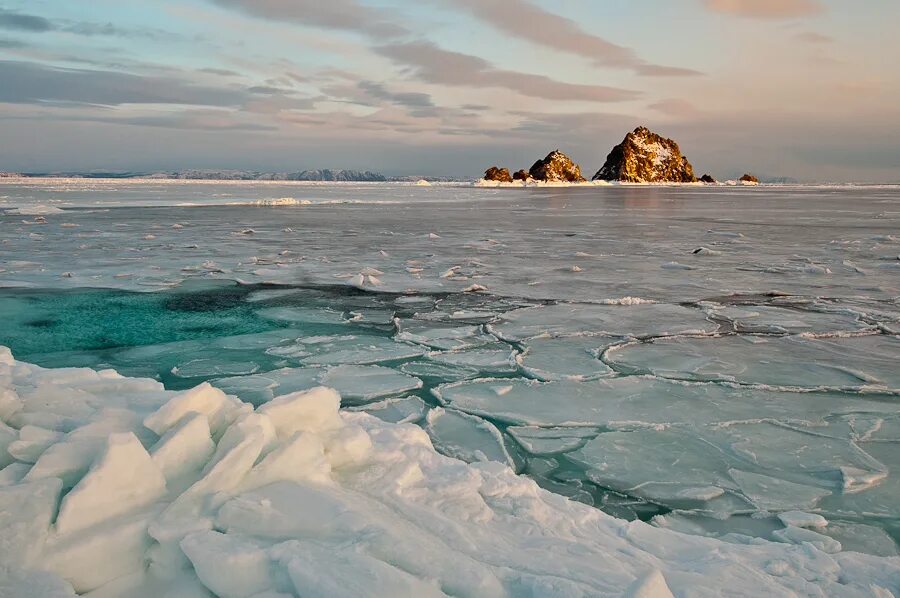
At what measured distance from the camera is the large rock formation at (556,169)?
277ft

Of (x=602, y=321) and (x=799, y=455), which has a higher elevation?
(x=602, y=321)

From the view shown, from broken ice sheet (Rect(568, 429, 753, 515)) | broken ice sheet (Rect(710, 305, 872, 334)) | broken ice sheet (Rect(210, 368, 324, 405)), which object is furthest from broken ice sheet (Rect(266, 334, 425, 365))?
broken ice sheet (Rect(710, 305, 872, 334))

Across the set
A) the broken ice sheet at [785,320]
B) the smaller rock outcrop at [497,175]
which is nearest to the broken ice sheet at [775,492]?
the broken ice sheet at [785,320]

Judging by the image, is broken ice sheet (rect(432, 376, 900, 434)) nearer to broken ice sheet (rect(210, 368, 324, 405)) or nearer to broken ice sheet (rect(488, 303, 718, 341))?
broken ice sheet (rect(210, 368, 324, 405))

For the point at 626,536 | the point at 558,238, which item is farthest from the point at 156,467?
the point at 558,238

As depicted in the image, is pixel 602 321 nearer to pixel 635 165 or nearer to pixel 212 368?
pixel 212 368

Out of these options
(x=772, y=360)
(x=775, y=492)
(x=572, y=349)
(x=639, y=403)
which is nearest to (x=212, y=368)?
(x=572, y=349)

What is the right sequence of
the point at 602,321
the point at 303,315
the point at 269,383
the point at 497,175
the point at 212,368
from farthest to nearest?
the point at 497,175 → the point at 303,315 → the point at 602,321 → the point at 212,368 → the point at 269,383

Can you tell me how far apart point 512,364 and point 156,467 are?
2.69 metres

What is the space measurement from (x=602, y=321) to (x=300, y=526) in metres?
4.01

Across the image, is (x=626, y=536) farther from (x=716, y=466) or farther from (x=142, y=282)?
(x=142, y=282)

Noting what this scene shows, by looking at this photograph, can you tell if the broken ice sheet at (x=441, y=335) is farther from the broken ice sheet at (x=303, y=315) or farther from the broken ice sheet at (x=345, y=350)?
the broken ice sheet at (x=303, y=315)

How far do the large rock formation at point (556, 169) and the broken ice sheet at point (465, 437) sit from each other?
8206 centimetres

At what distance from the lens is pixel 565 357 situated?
4414mm
